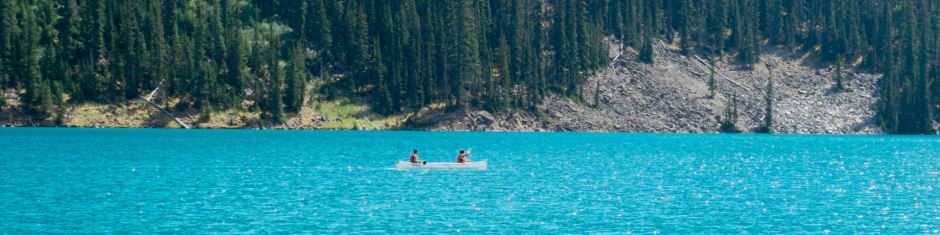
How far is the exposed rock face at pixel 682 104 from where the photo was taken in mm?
178125

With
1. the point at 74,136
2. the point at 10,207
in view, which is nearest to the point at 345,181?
the point at 10,207

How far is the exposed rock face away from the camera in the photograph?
17812 cm

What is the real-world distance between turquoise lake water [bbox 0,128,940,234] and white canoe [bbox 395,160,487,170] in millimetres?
1286

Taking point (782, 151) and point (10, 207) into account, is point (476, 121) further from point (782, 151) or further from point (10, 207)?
point (10, 207)

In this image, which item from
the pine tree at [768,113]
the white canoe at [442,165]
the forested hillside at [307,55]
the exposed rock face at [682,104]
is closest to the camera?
the white canoe at [442,165]

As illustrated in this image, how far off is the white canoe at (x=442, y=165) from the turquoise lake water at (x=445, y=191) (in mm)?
1286

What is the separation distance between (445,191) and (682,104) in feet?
409

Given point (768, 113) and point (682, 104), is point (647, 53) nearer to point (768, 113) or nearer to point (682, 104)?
point (682, 104)

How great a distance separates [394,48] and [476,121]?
19.3 metres

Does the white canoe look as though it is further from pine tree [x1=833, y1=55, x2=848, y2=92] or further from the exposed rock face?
pine tree [x1=833, y1=55, x2=848, y2=92]

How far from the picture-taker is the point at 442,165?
83000mm

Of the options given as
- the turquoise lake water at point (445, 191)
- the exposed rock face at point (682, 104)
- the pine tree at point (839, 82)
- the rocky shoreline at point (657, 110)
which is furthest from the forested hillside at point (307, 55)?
the turquoise lake water at point (445, 191)

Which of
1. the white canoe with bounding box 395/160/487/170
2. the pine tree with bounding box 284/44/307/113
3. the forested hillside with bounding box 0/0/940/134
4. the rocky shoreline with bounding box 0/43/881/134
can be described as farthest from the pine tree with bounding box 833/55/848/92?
the white canoe with bounding box 395/160/487/170

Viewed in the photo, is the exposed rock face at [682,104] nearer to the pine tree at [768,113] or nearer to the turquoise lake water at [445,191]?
the pine tree at [768,113]
